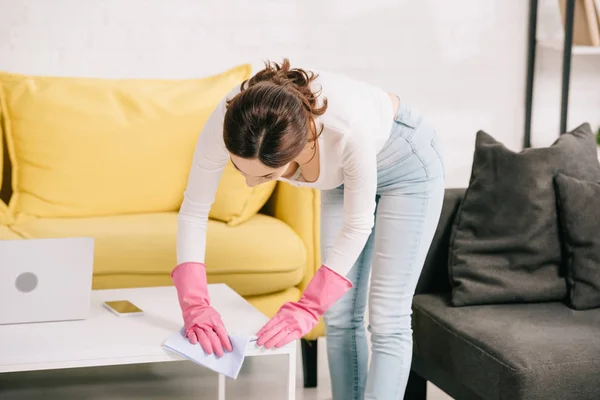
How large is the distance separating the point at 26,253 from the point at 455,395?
3.35 feet

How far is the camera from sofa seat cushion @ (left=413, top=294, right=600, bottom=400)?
5.47 ft

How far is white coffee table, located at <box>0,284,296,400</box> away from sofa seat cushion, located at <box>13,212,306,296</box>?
38 cm

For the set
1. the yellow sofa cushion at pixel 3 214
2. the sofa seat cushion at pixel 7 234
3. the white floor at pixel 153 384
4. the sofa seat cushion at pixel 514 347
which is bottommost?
→ the white floor at pixel 153 384

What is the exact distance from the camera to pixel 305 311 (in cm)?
160

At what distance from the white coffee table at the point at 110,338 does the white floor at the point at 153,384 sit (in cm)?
46

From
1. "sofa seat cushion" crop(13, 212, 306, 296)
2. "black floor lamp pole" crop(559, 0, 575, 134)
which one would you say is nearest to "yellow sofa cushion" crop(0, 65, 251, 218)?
"sofa seat cushion" crop(13, 212, 306, 296)

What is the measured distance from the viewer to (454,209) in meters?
2.15

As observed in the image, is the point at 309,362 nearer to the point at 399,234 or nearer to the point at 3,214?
the point at 399,234

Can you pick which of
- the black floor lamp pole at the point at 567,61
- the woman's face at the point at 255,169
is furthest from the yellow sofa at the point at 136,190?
the black floor lamp pole at the point at 567,61

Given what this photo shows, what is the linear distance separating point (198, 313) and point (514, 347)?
0.67 metres

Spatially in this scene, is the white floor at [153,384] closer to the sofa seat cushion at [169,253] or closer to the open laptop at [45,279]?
the sofa seat cushion at [169,253]

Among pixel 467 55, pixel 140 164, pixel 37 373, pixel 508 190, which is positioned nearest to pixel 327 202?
pixel 508 190

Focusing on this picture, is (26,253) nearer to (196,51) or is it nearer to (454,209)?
(454,209)

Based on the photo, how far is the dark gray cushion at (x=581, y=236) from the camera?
1992 millimetres
